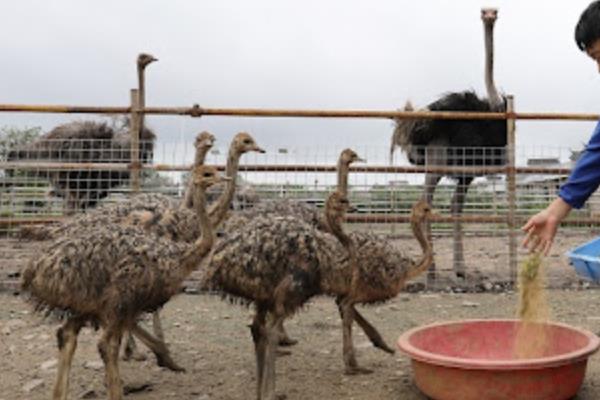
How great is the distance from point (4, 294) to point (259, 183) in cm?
214

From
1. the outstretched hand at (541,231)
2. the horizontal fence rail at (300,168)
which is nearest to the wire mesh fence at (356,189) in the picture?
the horizontal fence rail at (300,168)

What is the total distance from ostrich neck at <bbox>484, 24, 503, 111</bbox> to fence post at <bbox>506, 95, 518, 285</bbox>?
56cm

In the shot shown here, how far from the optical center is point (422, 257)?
491 cm

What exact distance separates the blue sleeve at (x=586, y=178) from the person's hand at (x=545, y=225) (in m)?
0.03

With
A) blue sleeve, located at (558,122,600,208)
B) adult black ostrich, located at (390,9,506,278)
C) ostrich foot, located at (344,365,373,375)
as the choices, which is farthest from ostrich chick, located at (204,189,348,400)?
adult black ostrich, located at (390,9,506,278)

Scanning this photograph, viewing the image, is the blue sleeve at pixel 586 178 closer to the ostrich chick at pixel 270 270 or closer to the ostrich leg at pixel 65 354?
the ostrich chick at pixel 270 270

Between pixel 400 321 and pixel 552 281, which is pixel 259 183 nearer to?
pixel 400 321

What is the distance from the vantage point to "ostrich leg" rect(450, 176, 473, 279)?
23.1 ft

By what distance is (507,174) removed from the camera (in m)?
6.80

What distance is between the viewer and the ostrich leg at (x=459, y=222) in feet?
23.1

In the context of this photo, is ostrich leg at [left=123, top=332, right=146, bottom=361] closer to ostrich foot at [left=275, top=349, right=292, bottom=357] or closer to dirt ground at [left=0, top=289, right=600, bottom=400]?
dirt ground at [left=0, top=289, right=600, bottom=400]

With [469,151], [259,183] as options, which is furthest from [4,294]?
[469,151]

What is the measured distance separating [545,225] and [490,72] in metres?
5.12

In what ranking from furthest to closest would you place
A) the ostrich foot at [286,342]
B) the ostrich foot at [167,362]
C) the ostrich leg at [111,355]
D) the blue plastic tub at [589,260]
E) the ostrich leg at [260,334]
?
the ostrich foot at [286,342], the ostrich foot at [167,362], the blue plastic tub at [589,260], the ostrich leg at [260,334], the ostrich leg at [111,355]
